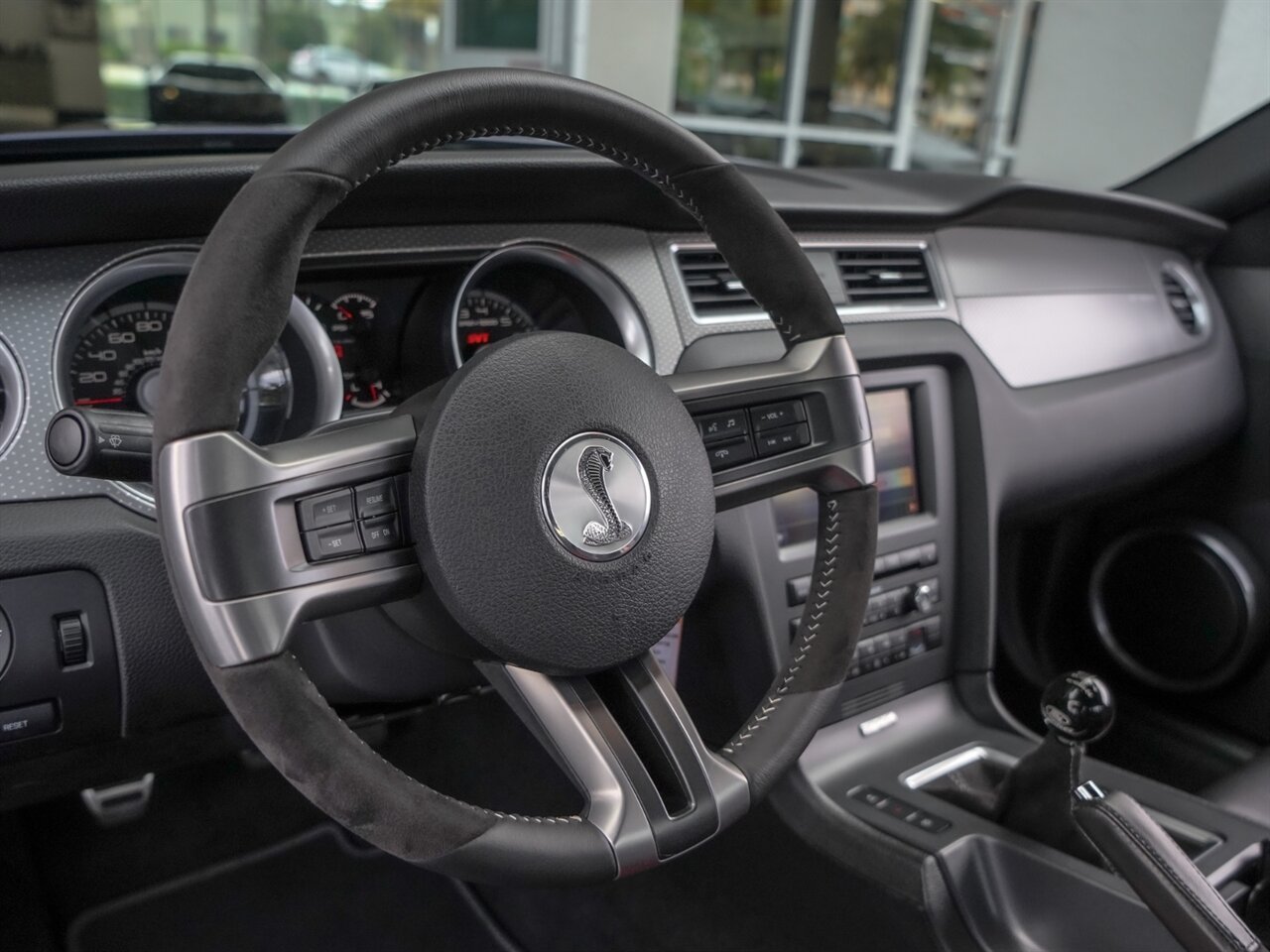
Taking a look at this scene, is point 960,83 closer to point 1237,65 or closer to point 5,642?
point 1237,65

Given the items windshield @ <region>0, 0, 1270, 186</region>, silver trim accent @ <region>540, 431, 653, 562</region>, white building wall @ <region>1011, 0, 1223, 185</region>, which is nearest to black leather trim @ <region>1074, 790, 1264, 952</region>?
silver trim accent @ <region>540, 431, 653, 562</region>

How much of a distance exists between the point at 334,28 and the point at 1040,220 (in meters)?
3.15

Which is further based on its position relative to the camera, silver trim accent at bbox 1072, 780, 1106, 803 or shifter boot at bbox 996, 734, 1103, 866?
shifter boot at bbox 996, 734, 1103, 866

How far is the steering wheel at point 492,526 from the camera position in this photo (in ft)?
2.11

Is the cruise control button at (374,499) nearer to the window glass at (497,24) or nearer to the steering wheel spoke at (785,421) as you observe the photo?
the steering wheel spoke at (785,421)

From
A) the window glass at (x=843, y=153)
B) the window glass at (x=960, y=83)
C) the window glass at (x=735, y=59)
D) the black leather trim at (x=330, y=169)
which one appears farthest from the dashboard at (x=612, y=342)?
the window glass at (x=960, y=83)

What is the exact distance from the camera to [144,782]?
135cm

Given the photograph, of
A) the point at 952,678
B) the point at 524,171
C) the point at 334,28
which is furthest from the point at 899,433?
the point at 334,28

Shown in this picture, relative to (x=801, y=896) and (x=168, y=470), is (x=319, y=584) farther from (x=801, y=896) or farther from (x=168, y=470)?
(x=801, y=896)

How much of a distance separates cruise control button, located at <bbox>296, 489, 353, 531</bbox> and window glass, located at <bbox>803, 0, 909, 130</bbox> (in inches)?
240

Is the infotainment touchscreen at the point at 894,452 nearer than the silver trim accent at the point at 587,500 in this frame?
No

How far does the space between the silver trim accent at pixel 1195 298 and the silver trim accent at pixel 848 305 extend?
72cm

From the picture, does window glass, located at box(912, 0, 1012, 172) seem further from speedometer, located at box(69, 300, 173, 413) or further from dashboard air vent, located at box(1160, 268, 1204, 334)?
speedometer, located at box(69, 300, 173, 413)

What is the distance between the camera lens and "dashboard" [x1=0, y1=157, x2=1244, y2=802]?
0.94 meters
